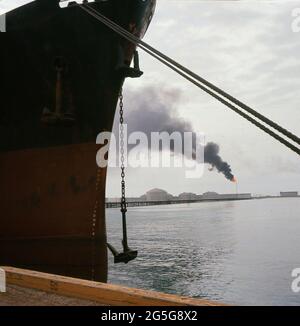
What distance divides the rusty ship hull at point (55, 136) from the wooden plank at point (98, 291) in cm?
369

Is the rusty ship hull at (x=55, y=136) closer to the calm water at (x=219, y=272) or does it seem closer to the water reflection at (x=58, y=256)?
the water reflection at (x=58, y=256)

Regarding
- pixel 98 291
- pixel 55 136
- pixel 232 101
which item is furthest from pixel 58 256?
pixel 232 101

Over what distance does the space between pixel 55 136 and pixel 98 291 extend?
514cm

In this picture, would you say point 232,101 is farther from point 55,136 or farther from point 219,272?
point 219,272

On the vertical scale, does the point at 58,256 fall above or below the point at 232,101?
below

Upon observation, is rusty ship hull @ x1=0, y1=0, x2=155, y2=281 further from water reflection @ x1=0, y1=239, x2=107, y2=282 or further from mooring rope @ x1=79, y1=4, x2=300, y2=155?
mooring rope @ x1=79, y1=4, x2=300, y2=155

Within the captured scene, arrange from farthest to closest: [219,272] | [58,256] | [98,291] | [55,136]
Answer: [219,272] → [55,136] → [58,256] → [98,291]

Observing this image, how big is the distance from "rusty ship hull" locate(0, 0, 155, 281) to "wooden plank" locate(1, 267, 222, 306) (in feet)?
12.1

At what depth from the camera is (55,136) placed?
304 inches

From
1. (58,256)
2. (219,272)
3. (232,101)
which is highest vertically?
(232,101)

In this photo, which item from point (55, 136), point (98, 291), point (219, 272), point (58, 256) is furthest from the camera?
point (219, 272)

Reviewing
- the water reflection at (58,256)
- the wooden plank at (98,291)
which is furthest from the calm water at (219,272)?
the wooden plank at (98,291)

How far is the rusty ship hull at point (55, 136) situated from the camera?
24.8ft
